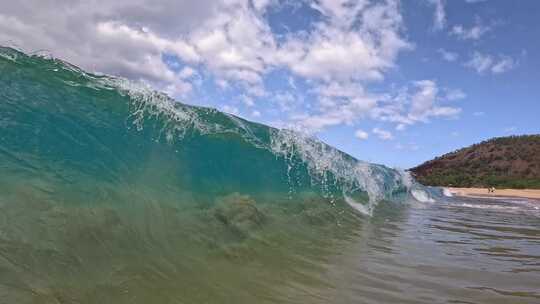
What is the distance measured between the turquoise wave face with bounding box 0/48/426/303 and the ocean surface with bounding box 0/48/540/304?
0.08ft

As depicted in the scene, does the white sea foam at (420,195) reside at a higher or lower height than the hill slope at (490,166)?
lower

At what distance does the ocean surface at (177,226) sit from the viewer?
13.7 ft

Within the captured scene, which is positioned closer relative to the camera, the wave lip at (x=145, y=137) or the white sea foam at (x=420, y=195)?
the wave lip at (x=145, y=137)

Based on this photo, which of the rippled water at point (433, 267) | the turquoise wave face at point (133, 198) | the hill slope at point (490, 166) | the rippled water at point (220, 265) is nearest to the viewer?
the rippled water at point (220, 265)

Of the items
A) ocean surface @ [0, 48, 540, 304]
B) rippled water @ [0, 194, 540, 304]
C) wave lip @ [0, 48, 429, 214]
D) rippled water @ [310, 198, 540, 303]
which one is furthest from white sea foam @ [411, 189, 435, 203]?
rippled water @ [0, 194, 540, 304]

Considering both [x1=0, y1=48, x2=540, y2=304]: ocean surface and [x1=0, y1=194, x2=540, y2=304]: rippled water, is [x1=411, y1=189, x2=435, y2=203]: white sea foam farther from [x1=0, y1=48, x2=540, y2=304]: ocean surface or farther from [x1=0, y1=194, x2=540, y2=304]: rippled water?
[x1=0, y1=194, x2=540, y2=304]: rippled water

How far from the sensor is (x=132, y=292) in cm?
383

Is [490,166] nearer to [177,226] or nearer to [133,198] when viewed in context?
[177,226]

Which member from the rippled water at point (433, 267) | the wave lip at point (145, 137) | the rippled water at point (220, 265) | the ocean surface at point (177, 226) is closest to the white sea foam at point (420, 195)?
the wave lip at point (145, 137)

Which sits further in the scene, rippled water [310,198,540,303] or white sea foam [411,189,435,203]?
white sea foam [411,189,435,203]

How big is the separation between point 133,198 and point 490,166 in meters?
55.0

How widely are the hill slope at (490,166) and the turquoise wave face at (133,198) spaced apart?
40.2m

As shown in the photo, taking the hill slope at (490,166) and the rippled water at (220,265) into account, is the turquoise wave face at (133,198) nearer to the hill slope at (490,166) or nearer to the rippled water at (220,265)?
the rippled water at (220,265)

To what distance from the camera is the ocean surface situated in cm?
417
